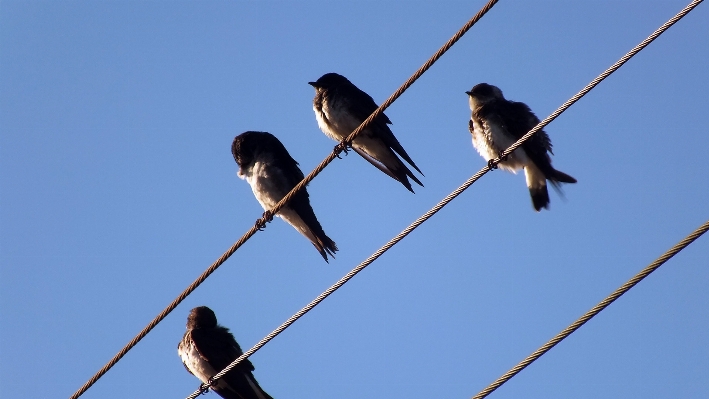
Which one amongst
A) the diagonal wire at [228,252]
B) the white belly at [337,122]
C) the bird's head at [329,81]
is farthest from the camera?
the bird's head at [329,81]

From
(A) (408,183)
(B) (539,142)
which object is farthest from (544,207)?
(A) (408,183)

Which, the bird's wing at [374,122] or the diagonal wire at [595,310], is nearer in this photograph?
the diagonal wire at [595,310]

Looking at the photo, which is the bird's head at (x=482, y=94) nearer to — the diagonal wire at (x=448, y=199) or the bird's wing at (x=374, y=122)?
the bird's wing at (x=374, y=122)

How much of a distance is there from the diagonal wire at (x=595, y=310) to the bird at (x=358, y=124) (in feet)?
16.5

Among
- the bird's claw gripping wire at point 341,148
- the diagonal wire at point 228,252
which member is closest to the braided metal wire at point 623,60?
the diagonal wire at point 228,252

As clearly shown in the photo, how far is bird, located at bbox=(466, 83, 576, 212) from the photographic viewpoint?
920 cm

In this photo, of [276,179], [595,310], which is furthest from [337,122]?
[595,310]

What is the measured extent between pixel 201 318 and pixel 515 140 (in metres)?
3.52

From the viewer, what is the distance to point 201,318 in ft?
32.6

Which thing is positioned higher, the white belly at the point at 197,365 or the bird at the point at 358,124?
the bird at the point at 358,124

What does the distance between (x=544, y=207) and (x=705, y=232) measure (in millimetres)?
5323

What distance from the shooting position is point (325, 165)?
680 centimetres

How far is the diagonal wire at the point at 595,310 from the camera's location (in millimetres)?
Answer: 4207

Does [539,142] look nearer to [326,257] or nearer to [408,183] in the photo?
[408,183]
